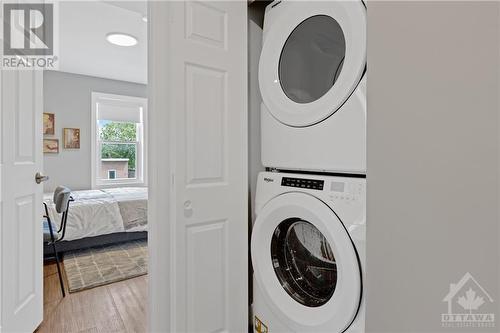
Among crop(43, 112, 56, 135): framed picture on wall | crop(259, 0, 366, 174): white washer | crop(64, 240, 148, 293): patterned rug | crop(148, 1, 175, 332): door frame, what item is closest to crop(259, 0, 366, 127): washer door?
crop(259, 0, 366, 174): white washer

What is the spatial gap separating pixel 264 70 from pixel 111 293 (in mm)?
2210

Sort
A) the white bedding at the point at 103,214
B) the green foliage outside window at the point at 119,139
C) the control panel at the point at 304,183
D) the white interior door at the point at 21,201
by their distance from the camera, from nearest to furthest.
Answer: the control panel at the point at 304,183
the white interior door at the point at 21,201
the white bedding at the point at 103,214
the green foliage outside window at the point at 119,139

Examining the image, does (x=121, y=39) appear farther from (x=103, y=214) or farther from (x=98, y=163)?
(x=98, y=163)

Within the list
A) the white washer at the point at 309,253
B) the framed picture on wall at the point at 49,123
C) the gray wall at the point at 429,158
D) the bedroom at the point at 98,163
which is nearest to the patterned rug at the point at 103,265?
the bedroom at the point at 98,163

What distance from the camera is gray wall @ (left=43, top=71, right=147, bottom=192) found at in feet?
14.8

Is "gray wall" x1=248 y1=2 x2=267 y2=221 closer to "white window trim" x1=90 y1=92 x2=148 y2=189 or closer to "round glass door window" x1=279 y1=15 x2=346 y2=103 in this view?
"round glass door window" x1=279 y1=15 x2=346 y2=103

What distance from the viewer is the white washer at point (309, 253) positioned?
3.28ft

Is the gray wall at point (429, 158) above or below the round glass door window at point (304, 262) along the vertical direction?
above

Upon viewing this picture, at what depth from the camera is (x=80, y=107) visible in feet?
15.7

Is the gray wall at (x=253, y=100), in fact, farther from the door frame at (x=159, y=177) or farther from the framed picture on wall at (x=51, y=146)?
the framed picture on wall at (x=51, y=146)

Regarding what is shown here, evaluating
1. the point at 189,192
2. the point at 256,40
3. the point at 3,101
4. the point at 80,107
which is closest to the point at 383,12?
the point at 189,192

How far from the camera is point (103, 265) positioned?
9.59 ft

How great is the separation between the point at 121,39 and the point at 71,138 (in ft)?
7.58

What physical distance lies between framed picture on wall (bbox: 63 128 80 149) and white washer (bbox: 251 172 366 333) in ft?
14.9
